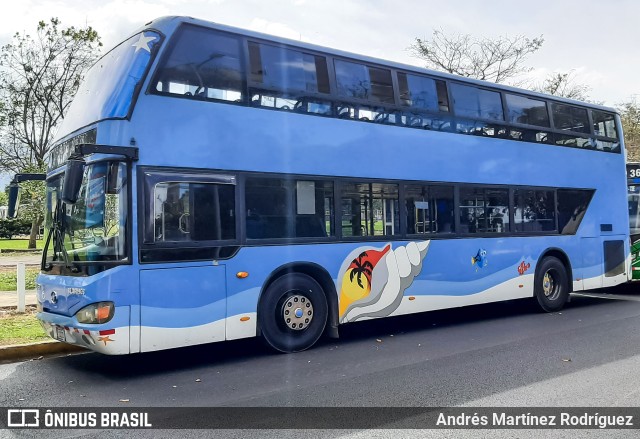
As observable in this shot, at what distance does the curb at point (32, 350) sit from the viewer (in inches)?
294

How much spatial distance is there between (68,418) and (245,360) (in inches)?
100

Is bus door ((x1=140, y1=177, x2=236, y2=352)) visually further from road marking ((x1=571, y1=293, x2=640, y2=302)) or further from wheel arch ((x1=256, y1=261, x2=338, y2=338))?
road marking ((x1=571, y1=293, x2=640, y2=302))

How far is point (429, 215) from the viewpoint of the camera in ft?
30.5

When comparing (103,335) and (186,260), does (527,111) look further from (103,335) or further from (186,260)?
(103,335)

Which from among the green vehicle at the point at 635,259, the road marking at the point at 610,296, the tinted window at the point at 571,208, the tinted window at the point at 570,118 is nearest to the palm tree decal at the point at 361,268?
the tinted window at the point at 571,208

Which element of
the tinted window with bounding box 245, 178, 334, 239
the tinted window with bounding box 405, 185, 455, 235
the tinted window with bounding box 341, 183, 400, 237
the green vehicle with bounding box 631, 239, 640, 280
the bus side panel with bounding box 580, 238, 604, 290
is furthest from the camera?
the green vehicle with bounding box 631, 239, 640, 280

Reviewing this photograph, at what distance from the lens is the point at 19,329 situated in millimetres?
8891

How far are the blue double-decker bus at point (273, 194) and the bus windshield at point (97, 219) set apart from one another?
2cm

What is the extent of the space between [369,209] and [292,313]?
197 centimetres

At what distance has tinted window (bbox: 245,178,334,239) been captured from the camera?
24.1ft

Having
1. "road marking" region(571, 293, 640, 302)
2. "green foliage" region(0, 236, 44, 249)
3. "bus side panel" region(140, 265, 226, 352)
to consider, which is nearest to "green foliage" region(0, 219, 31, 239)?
"green foliage" region(0, 236, 44, 249)

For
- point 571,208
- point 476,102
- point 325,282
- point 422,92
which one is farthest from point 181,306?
point 571,208

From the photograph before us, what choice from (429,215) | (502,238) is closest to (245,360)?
(429,215)

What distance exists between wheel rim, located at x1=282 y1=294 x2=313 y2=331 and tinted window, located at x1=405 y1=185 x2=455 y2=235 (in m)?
2.21
